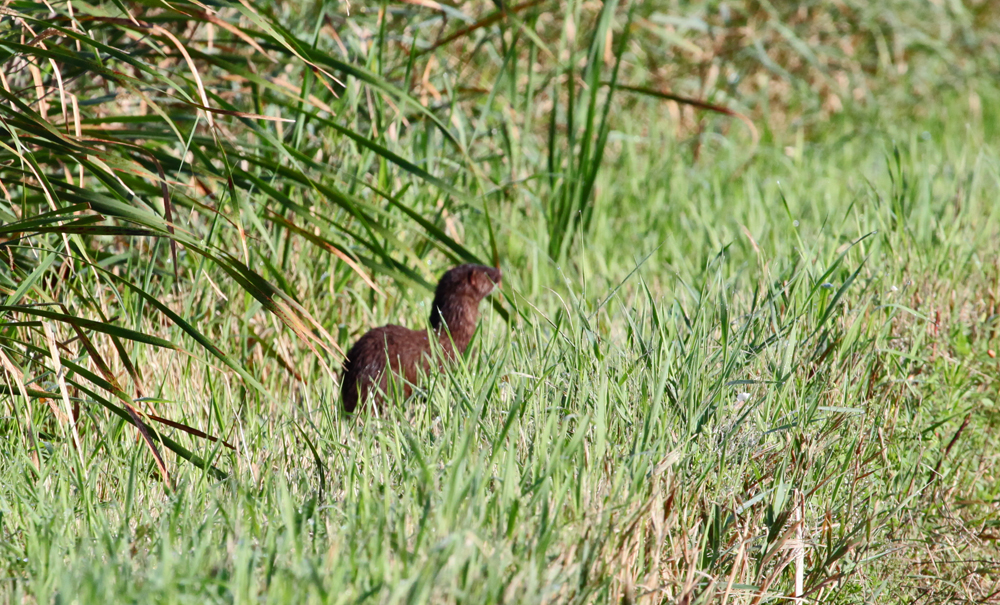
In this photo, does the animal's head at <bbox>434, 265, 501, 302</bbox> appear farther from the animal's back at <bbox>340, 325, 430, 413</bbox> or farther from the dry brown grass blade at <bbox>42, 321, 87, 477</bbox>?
the dry brown grass blade at <bbox>42, 321, 87, 477</bbox>

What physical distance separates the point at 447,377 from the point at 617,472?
0.61 meters

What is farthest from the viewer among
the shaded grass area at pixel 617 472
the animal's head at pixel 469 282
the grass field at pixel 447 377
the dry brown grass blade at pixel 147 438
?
the animal's head at pixel 469 282

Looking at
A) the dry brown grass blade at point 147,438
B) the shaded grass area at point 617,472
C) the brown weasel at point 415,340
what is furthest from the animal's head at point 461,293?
the dry brown grass blade at point 147,438

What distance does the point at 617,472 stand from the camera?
6.41 feet

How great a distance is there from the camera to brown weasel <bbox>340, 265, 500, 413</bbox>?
310cm

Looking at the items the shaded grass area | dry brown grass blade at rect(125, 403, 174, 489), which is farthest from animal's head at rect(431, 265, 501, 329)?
dry brown grass blade at rect(125, 403, 174, 489)

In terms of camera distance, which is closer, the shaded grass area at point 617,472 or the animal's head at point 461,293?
the shaded grass area at point 617,472

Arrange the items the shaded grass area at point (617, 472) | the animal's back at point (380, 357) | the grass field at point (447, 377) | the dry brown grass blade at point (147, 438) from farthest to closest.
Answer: the animal's back at point (380, 357)
the dry brown grass blade at point (147, 438)
the grass field at point (447, 377)
the shaded grass area at point (617, 472)

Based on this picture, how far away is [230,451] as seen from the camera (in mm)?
2396

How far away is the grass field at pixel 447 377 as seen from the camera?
72.9 inches

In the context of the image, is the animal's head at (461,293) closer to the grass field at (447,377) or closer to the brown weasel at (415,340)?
the brown weasel at (415,340)

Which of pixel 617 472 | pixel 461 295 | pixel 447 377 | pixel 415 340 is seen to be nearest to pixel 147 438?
pixel 447 377

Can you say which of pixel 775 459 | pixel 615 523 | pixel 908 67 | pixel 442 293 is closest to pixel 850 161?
pixel 908 67

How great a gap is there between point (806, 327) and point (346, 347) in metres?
1.59
